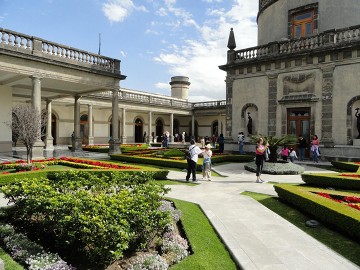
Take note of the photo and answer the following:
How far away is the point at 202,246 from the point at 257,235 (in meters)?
1.24

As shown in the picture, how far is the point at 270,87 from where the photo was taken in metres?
19.6

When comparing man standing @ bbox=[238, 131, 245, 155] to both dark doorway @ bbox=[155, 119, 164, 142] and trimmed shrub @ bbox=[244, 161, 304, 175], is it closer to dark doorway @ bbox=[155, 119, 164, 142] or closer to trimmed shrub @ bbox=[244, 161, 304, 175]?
trimmed shrub @ bbox=[244, 161, 304, 175]

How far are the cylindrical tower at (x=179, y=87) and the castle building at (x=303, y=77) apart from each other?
98.0 ft

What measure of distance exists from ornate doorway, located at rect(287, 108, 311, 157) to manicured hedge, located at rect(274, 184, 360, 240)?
11.7 meters

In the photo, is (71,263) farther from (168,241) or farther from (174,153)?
(174,153)

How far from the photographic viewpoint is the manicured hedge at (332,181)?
31.1 ft

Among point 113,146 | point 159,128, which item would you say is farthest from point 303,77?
point 159,128

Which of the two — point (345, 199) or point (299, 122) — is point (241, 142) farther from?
point (345, 199)

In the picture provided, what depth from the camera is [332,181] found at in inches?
385

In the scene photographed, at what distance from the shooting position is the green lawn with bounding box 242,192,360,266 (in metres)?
5.00

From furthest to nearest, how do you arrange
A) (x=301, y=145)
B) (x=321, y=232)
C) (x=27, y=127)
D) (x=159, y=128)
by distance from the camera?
(x=159, y=128) → (x=301, y=145) → (x=27, y=127) → (x=321, y=232)

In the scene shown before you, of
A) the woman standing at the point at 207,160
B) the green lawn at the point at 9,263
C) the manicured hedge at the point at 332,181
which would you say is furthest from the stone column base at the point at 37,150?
the manicured hedge at the point at 332,181

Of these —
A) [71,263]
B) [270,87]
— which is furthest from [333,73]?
[71,263]

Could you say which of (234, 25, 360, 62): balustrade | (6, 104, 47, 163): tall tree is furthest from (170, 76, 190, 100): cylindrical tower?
(6, 104, 47, 163): tall tree
